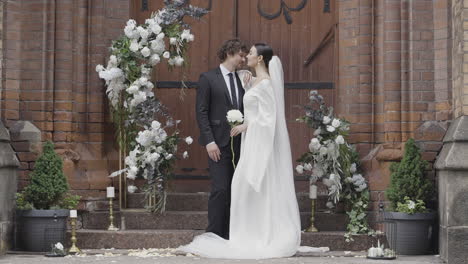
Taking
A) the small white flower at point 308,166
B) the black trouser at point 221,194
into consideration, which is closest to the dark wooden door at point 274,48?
the small white flower at point 308,166

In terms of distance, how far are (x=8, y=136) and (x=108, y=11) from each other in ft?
6.26

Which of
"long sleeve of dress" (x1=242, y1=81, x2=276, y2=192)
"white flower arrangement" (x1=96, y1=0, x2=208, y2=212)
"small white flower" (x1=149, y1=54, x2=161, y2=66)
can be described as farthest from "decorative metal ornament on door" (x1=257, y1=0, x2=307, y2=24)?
"long sleeve of dress" (x1=242, y1=81, x2=276, y2=192)

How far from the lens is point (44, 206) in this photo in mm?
9445

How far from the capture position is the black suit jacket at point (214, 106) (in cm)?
948

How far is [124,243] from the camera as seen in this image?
9547mm

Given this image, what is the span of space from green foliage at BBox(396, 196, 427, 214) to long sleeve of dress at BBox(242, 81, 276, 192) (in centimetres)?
135

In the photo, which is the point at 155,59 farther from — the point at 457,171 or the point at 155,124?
the point at 457,171

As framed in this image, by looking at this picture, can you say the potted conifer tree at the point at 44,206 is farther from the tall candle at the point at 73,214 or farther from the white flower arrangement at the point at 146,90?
the white flower arrangement at the point at 146,90

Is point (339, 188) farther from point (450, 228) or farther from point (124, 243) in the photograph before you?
point (124, 243)

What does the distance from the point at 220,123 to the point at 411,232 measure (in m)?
2.17

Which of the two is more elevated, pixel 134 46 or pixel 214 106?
pixel 134 46

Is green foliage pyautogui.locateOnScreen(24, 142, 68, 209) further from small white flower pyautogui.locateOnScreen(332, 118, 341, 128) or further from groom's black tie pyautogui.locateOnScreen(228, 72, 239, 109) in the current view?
small white flower pyautogui.locateOnScreen(332, 118, 341, 128)

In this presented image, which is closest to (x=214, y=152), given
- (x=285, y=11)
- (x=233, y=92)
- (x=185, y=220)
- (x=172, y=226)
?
(x=233, y=92)

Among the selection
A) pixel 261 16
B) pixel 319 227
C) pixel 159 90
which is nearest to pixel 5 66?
pixel 159 90
